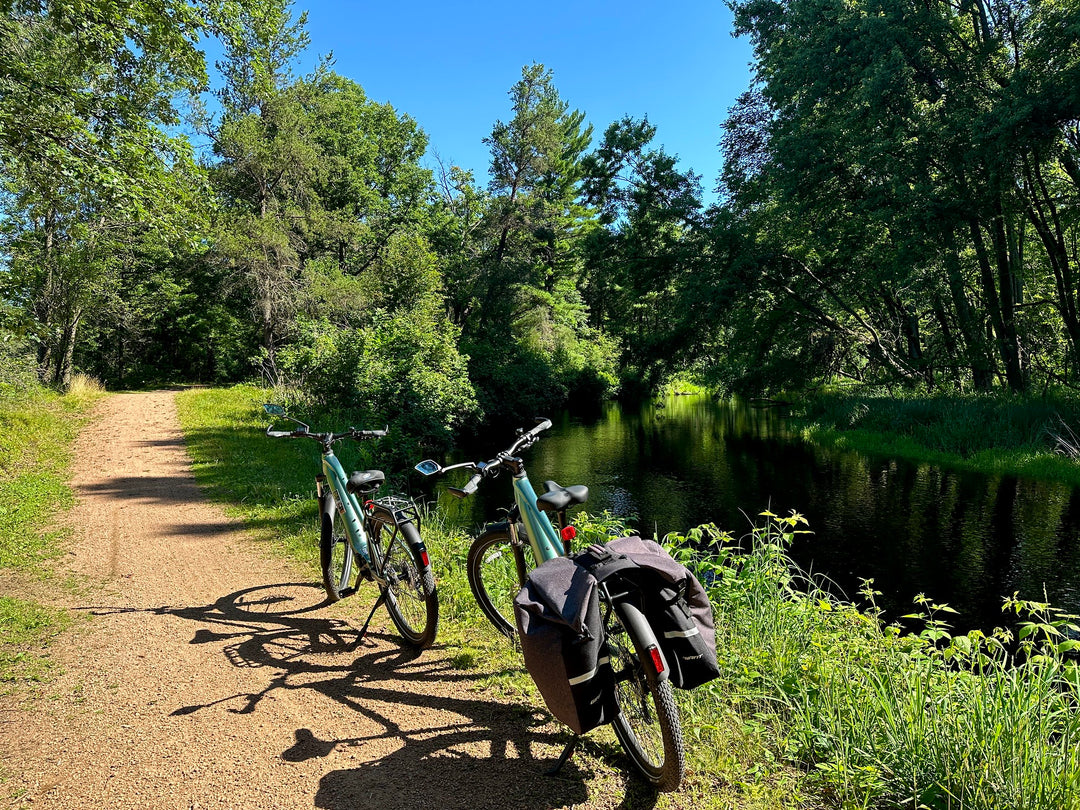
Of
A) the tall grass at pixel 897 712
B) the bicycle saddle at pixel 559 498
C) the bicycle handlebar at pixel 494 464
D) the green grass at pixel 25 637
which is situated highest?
the bicycle handlebar at pixel 494 464

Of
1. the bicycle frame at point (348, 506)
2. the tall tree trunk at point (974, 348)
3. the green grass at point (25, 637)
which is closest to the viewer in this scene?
the green grass at point (25, 637)

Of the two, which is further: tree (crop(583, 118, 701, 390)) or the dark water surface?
tree (crop(583, 118, 701, 390))

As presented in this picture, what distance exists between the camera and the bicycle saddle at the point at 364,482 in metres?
3.84

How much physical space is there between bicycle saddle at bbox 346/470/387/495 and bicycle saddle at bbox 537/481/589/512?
1.38m

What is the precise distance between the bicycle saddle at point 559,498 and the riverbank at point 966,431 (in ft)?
41.6

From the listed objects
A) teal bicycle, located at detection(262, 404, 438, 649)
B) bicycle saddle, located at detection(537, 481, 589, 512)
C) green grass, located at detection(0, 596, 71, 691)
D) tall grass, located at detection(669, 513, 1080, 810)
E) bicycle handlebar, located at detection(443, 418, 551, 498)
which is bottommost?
green grass, located at detection(0, 596, 71, 691)

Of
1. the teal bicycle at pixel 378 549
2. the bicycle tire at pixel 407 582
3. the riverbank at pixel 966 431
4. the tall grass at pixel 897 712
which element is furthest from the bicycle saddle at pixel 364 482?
the riverbank at pixel 966 431

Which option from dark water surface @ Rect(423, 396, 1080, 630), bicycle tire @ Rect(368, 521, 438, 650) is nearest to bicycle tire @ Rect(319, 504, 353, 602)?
bicycle tire @ Rect(368, 521, 438, 650)

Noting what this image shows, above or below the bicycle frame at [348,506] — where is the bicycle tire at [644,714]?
below

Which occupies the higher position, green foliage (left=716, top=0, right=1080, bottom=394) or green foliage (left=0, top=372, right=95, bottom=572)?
green foliage (left=716, top=0, right=1080, bottom=394)

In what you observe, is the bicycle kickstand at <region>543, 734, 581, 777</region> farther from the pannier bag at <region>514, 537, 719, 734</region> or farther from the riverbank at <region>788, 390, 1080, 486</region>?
the riverbank at <region>788, 390, 1080, 486</region>

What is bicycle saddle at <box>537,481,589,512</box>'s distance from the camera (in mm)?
2779

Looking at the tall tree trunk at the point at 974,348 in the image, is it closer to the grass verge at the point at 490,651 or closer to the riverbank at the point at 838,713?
the grass verge at the point at 490,651

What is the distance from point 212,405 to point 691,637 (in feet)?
55.4
